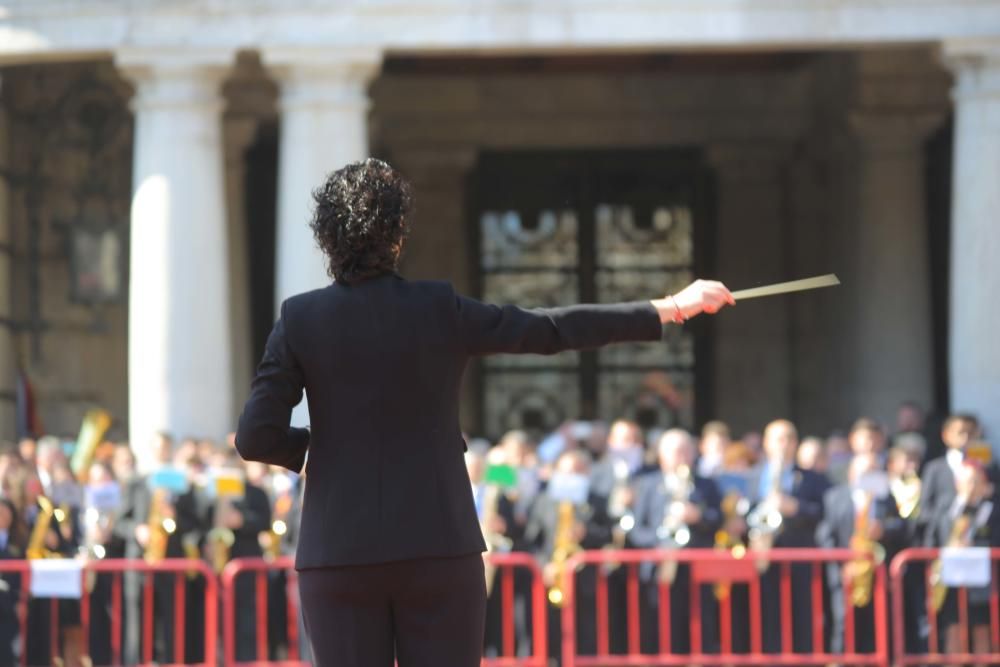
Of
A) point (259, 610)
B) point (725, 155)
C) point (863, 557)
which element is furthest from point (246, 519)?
point (725, 155)

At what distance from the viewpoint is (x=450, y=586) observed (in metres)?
4.78

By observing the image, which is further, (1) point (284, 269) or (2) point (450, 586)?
(1) point (284, 269)

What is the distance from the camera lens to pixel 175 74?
19.0m

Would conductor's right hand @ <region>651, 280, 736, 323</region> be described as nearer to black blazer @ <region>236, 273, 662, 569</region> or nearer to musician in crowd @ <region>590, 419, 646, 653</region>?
black blazer @ <region>236, 273, 662, 569</region>

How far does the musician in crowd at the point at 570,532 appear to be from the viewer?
1434 centimetres

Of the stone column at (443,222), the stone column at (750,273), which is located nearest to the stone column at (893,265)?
the stone column at (750,273)

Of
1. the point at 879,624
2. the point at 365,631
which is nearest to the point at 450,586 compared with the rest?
the point at 365,631

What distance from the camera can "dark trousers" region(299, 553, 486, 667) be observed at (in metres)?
4.77

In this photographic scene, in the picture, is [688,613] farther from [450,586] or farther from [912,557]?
[450,586]

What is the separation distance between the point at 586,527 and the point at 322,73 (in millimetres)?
6301

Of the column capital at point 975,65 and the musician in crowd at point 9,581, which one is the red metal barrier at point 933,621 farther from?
the column capital at point 975,65

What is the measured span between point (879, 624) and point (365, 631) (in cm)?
816

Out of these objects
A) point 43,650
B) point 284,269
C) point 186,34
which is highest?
point 186,34

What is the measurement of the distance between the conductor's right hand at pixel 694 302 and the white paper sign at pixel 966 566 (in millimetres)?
8301
